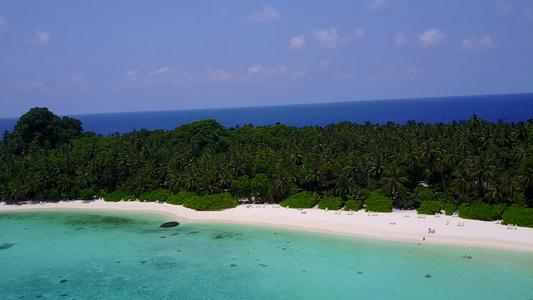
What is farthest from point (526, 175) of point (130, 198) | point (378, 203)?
point (130, 198)

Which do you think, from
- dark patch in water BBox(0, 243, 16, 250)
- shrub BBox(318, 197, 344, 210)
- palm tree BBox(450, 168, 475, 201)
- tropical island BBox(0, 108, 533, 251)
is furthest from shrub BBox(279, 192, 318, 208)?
dark patch in water BBox(0, 243, 16, 250)

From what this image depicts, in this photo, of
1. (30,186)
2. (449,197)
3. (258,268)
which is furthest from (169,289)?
(30,186)

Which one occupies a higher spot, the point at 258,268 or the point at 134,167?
the point at 134,167

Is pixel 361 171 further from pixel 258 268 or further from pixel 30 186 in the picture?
pixel 30 186

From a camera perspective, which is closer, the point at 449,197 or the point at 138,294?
the point at 138,294

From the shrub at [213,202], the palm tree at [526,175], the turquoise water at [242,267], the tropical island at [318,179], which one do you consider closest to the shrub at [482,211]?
the tropical island at [318,179]

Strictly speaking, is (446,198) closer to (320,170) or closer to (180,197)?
(320,170)

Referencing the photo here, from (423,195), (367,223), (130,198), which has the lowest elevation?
(130,198)
